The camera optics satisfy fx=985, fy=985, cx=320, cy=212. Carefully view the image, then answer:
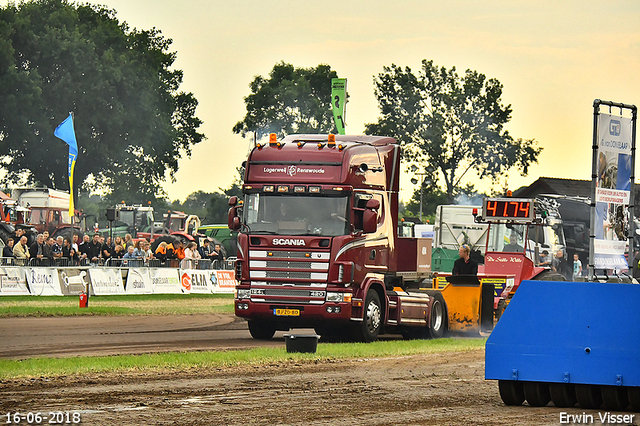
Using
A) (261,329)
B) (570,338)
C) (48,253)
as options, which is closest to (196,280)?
(48,253)

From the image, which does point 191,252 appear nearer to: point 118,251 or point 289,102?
point 118,251

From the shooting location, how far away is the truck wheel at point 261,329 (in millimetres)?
20453

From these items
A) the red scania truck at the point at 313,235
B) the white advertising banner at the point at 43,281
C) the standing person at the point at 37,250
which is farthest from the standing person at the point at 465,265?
the standing person at the point at 37,250

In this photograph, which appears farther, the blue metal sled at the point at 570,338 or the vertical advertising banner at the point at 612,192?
the vertical advertising banner at the point at 612,192

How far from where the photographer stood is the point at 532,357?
35.2 ft

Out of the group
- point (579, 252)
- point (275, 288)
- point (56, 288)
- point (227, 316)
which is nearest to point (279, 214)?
point (275, 288)

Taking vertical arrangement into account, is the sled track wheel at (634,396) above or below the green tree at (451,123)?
below

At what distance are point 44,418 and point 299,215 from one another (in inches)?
393

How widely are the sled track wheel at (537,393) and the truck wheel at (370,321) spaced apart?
853 centimetres

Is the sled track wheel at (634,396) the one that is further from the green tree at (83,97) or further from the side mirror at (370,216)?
the green tree at (83,97)

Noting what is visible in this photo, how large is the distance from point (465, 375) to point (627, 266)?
4.32 m

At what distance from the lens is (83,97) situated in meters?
63.2

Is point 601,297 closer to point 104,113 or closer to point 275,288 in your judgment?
point 275,288

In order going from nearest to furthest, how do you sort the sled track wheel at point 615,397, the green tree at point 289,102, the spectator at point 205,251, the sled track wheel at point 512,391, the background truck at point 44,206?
the sled track wheel at point 615,397
the sled track wheel at point 512,391
the spectator at point 205,251
the background truck at point 44,206
the green tree at point 289,102
